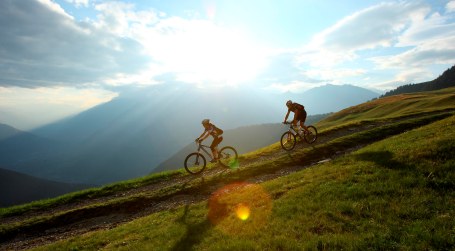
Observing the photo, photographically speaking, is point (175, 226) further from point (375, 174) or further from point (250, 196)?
point (375, 174)

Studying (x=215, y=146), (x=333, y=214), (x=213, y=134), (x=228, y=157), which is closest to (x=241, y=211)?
(x=333, y=214)

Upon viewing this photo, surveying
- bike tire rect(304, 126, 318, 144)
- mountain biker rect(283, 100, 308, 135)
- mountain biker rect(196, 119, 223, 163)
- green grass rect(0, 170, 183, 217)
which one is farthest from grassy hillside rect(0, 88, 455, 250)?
bike tire rect(304, 126, 318, 144)

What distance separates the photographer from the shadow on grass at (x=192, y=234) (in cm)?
1133

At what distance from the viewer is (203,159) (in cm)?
2592

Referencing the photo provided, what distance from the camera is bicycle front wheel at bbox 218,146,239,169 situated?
87.0 feet

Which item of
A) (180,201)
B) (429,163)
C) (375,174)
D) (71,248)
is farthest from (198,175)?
(429,163)

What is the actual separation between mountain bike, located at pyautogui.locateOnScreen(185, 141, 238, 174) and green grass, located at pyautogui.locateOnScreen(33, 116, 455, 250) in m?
8.71

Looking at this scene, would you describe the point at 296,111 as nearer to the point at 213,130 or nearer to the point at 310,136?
the point at 310,136

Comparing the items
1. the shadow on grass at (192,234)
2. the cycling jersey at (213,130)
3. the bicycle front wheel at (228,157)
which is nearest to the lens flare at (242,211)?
the shadow on grass at (192,234)

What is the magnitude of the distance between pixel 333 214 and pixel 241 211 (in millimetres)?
4276

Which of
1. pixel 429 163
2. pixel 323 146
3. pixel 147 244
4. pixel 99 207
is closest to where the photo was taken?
pixel 147 244

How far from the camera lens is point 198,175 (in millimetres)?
25719

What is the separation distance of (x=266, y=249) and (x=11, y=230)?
18.5 m

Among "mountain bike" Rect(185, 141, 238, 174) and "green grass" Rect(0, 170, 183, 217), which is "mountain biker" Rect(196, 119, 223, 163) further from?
"green grass" Rect(0, 170, 183, 217)
